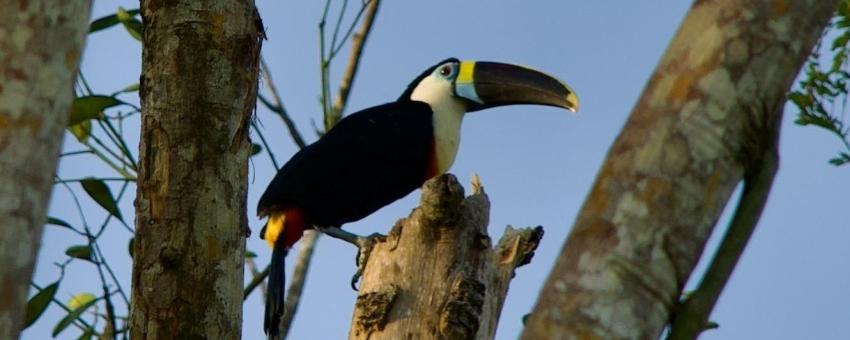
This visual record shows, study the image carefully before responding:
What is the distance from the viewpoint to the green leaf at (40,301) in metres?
4.49

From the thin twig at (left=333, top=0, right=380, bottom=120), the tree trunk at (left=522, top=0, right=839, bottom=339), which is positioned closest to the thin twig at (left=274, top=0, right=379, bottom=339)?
the thin twig at (left=333, top=0, right=380, bottom=120)

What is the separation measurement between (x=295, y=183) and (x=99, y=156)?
3.11 feet

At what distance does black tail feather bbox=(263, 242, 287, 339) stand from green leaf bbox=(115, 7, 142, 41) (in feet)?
3.11

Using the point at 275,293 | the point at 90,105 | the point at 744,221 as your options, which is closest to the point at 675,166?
the point at 744,221

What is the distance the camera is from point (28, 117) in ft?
6.57

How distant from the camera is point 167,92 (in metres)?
3.37

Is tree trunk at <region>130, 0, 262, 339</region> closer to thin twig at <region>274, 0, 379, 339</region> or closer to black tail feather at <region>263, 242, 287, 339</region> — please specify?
black tail feather at <region>263, 242, 287, 339</region>

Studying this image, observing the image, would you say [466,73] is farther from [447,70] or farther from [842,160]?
[842,160]

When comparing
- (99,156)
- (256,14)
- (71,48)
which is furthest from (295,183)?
(71,48)

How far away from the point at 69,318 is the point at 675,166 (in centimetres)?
286

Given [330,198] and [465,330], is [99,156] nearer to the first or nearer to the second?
[330,198]

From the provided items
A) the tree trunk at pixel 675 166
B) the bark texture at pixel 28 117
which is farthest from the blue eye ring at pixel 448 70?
the bark texture at pixel 28 117

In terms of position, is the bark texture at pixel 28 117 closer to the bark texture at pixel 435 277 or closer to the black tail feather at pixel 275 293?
the bark texture at pixel 435 277

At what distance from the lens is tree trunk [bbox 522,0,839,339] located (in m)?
2.00
